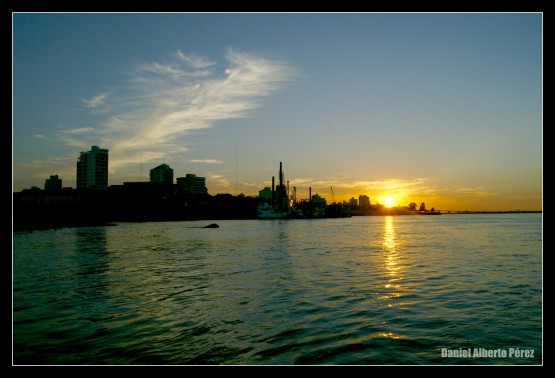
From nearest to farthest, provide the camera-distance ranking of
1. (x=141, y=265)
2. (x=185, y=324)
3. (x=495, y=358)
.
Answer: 1. (x=495, y=358)
2. (x=185, y=324)
3. (x=141, y=265)

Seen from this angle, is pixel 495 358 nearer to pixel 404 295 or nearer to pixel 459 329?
pixel 459 329

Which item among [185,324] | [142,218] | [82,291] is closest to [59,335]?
[185,324]

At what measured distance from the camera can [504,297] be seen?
1738 centimetres

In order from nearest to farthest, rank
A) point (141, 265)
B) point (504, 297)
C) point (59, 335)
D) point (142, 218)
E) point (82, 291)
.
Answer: point (59, 335) < point (504, 297) < point (82, 291) < point (141, 265) < point (142, 218)

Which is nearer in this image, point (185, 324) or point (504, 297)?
point (185, 324)

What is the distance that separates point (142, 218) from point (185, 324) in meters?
197
